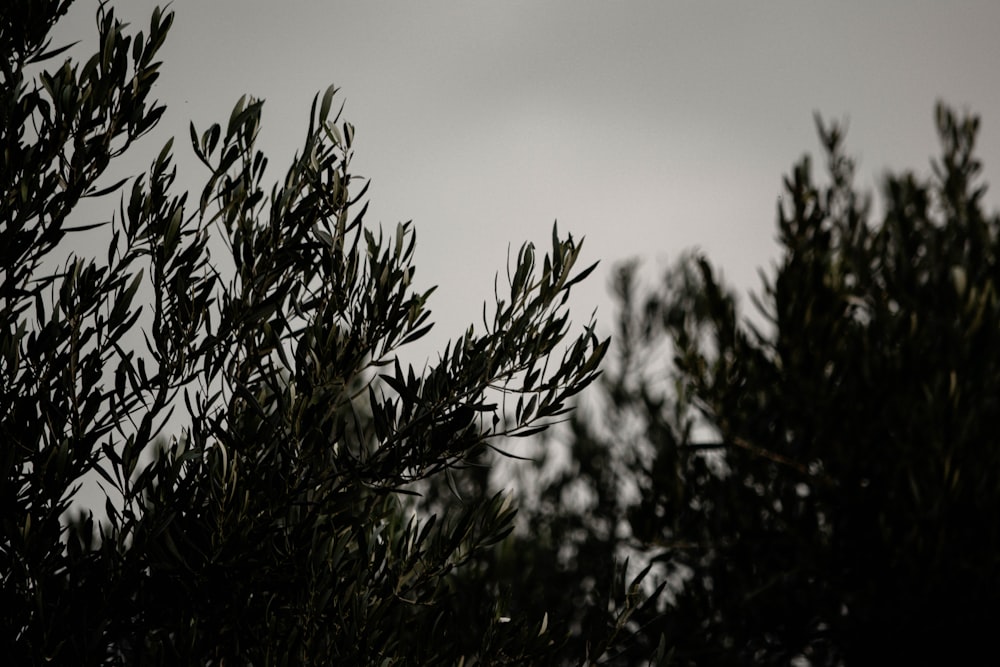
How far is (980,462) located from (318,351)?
5.03 metres

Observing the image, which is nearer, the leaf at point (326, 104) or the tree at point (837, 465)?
the leaf at point (326, 104)

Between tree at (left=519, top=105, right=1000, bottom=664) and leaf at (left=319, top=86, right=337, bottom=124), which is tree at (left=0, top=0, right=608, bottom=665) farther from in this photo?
tree at (left=519, top=105, right=1000, bottom=664)

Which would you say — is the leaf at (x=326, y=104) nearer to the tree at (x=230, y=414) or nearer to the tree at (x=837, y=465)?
the tree at (x=230, y=414)

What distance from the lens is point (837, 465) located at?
6379 millimetres

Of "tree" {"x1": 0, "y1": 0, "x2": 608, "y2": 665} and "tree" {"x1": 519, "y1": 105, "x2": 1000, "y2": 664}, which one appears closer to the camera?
"tree" {"x1": 0, "y1": 0, "x2": 608, "y2": 665}

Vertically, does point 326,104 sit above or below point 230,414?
above

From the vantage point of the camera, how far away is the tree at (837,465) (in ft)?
19.0

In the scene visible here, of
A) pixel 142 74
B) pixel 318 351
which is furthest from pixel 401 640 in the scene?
pixel 142 74

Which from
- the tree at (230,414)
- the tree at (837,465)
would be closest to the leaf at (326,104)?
the tree at (230,414)

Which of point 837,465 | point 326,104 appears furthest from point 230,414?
→ point 837,465

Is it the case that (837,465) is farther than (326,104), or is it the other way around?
(837,465)

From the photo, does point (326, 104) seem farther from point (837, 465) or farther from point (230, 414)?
point (837, 465)

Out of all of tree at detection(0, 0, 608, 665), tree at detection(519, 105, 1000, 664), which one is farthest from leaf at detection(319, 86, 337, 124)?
tree at detection(519, 105, 1000, 664)

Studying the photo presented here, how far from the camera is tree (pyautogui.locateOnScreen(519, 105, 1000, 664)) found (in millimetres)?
5805
